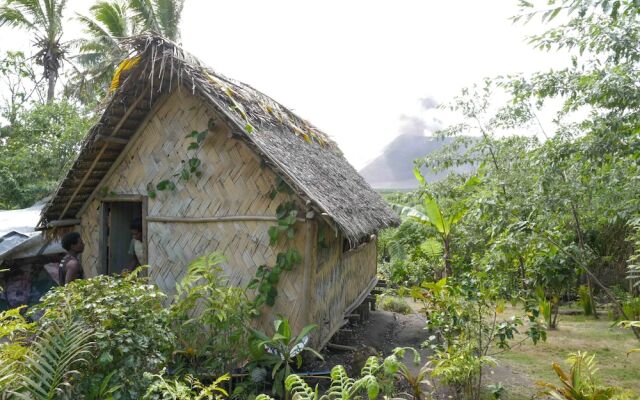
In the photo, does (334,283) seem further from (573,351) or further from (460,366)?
(573,351)

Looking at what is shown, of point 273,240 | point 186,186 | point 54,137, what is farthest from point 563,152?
point 54,137

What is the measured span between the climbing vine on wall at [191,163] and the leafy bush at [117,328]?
1.89 meters

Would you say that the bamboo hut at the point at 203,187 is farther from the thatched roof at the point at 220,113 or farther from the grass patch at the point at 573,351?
the grass patch at the point at 573,351

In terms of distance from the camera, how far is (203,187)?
5.47 m

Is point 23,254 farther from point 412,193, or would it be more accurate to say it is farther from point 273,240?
point 412,193

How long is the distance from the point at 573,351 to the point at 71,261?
708 cm

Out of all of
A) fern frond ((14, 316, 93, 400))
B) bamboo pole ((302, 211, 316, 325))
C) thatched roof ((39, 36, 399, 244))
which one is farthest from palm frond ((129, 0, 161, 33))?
fern frond ((14, 316, 93, 400))

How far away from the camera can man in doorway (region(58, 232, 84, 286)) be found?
5441 millimetres

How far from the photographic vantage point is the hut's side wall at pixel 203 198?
509 cm

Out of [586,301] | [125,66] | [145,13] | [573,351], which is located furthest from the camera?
[145,13]

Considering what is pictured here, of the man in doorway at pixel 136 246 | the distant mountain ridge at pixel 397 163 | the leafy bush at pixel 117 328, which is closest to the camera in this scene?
the leafy bush at pixel 117 328

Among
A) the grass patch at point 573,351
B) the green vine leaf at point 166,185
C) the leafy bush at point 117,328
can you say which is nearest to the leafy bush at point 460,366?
the grass patch at point 573,351

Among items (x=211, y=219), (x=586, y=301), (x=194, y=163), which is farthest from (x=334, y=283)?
(x=586, y=301)

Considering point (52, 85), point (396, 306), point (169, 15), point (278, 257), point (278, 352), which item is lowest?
point (396, 306)
